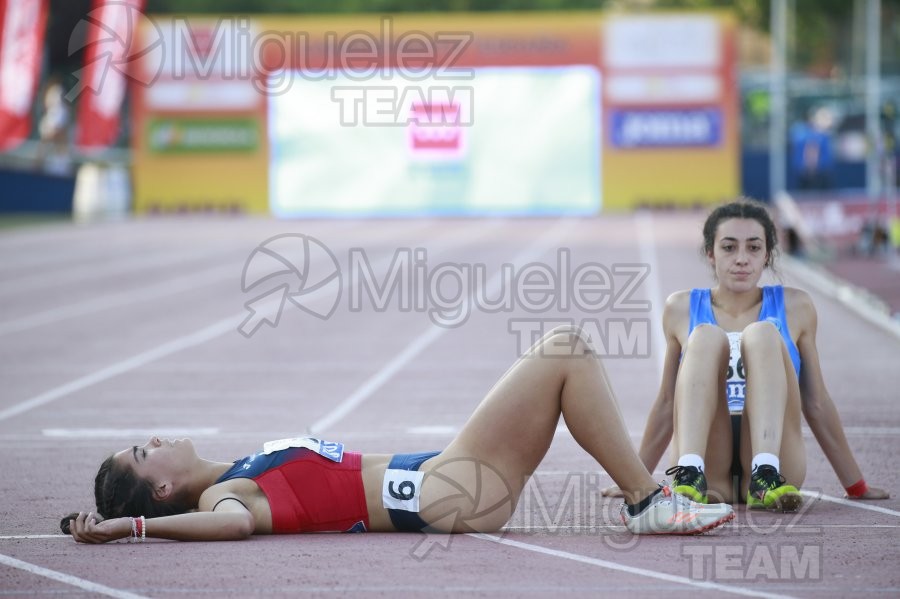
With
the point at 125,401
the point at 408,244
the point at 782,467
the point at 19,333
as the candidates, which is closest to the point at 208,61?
the point at 408,244

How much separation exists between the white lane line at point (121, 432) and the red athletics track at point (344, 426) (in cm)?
3

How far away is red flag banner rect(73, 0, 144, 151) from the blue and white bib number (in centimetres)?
3362

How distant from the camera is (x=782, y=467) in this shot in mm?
6496

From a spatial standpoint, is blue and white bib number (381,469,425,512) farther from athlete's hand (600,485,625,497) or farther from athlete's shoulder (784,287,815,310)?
athlete's shoulder (784,287,815,310)

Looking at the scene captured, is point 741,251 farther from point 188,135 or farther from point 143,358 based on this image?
point 188,135

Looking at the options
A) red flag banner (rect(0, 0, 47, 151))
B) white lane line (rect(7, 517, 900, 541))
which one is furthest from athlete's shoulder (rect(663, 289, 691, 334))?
red flag banner (rect(0, 0, 47, 151))

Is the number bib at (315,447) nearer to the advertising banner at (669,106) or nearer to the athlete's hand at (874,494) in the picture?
the athlete's hand at (874,494)

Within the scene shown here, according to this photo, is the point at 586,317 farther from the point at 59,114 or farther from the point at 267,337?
the point at 59,114

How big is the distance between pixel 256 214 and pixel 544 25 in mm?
10660

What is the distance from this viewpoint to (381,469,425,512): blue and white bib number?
232 inches

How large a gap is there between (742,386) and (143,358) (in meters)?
9.00

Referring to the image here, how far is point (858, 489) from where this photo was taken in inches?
273

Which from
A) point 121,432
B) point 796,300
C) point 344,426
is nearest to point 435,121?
point 344,426

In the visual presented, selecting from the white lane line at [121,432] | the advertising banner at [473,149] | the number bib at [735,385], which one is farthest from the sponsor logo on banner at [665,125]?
the number bib at [735,385]
